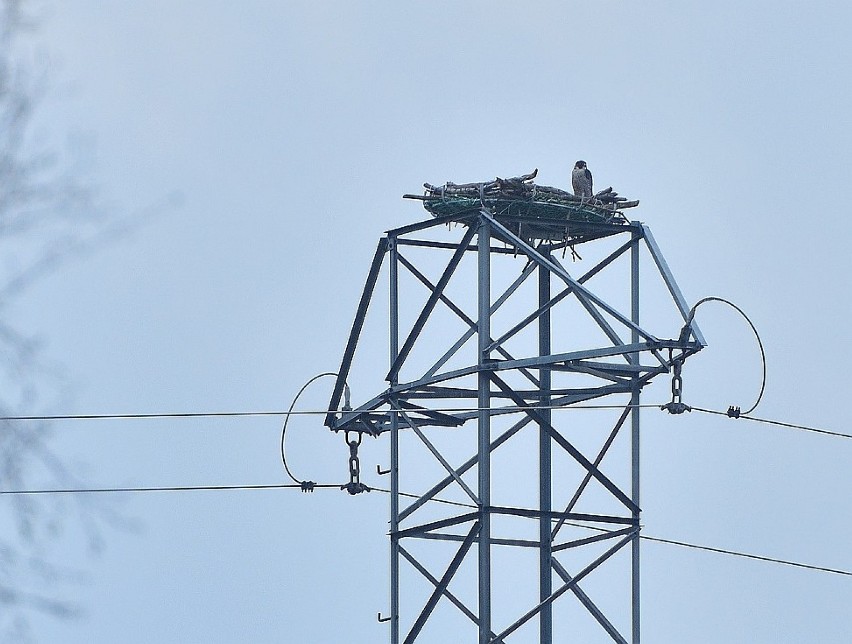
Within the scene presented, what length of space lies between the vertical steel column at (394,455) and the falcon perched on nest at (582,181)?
270 centimetres

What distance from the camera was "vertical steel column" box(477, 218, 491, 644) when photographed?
23.2m

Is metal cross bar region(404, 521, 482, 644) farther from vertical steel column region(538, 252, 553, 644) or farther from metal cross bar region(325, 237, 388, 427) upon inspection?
metal cross bar region(325, 237, 388, 427)

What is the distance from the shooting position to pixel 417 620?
78.6 ft

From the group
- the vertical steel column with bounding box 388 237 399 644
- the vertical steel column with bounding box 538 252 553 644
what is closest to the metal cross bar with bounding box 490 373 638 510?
the vertical steel column with bounding box 538 252 553 644

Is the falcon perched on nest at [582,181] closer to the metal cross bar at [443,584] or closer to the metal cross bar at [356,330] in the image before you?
the metal cross bar at [356,330]

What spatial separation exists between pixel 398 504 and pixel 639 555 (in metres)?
3.31

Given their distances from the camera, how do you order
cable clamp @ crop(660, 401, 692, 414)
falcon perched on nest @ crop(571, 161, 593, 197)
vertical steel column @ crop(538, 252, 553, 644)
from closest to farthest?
cable clamp @ crop(660, 401, 692, 414) → vertical steel column @ crop(538, 252, 553, 644) → falcon perched on nest @ crop(571, 161, 593, 197)

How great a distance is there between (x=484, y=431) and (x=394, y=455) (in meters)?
1.73

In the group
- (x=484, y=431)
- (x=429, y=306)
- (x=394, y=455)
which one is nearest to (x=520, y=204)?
(x=429, y=306)

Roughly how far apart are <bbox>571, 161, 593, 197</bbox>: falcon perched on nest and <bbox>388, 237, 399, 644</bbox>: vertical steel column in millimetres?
2697

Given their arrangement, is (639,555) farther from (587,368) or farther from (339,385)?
(339,385)

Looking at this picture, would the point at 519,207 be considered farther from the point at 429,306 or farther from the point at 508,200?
the point at 429,306

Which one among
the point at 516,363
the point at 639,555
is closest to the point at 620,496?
the point at 639,555

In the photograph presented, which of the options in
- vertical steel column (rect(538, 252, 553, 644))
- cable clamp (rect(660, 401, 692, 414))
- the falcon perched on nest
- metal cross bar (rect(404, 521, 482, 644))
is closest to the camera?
cable clamp (rect(660, 401, 692, 414))
